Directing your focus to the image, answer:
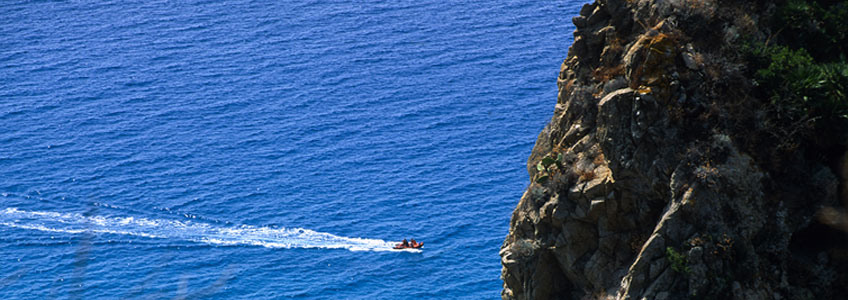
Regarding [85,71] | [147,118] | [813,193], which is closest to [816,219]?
[813,193]

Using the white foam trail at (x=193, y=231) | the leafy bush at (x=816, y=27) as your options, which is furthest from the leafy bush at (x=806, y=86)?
the white foam trail at (x=193, y=231)

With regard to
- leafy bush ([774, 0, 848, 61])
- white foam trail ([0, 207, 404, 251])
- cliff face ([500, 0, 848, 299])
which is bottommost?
white foam trail ([0, 207, 404, 251])

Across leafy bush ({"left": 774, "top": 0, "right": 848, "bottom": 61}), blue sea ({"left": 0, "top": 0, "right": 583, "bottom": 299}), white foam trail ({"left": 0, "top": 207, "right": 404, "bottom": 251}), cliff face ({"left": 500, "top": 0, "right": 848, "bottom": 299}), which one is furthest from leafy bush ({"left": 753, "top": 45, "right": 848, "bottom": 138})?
white foam trail ({"left": 0, "top": 207, "right": 404, "bottom": 251})

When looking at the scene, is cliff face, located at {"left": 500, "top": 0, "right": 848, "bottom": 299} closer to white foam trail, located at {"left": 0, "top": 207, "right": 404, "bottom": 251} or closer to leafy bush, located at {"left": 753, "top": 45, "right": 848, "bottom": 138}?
leafy bush, located at {"left": 753, "top": 45, "right": 848, "bottom": 138}

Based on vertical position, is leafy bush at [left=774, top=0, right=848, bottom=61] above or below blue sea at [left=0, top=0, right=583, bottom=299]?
above

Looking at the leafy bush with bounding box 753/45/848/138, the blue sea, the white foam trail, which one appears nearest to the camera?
the leafy bush with bounding box 753/45/848/138

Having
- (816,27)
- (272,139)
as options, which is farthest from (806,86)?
(272,139)

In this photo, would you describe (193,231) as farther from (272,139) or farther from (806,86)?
(806,86)

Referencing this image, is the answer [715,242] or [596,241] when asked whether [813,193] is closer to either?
[715,242]

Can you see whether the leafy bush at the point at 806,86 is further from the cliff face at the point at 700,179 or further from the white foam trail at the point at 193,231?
the white foam trail at the point at 193,231
